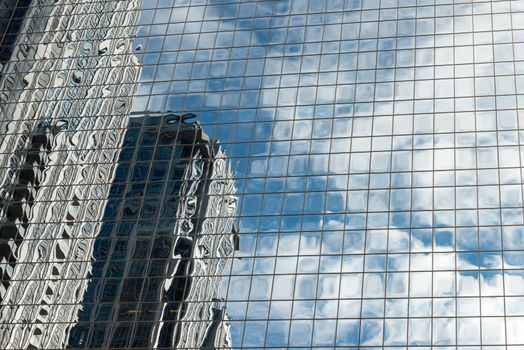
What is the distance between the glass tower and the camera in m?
48.0

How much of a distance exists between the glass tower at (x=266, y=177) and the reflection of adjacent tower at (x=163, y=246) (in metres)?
→ 0.09

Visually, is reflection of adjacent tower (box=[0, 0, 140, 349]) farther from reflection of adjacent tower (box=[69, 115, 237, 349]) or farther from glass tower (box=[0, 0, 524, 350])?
reflection of adjacent tower (box=[69, 115, 237, 349])

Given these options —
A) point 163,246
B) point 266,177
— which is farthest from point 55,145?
point 266,177

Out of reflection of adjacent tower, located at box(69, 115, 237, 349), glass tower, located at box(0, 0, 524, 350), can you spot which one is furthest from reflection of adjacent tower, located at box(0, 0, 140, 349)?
reflection of adjacent tower, located at box(69, 115, 237, 349)

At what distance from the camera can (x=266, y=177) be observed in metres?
53.1

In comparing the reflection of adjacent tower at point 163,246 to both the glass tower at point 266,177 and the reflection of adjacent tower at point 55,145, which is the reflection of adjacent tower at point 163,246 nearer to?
the glass tower at point 266,177

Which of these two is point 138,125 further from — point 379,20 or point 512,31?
point 512,31

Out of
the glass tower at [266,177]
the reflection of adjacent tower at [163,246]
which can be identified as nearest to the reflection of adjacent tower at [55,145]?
the glass tower at [266,177]

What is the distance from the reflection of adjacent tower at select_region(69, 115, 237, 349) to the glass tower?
0.09 meters

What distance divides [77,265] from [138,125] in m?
8.89

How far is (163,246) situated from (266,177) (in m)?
6.08

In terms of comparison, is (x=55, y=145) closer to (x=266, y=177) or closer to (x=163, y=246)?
(x=163, y=246)

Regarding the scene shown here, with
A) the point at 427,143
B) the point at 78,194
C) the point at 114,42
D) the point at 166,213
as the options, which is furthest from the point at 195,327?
the point at 114,42

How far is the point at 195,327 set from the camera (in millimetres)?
48469
